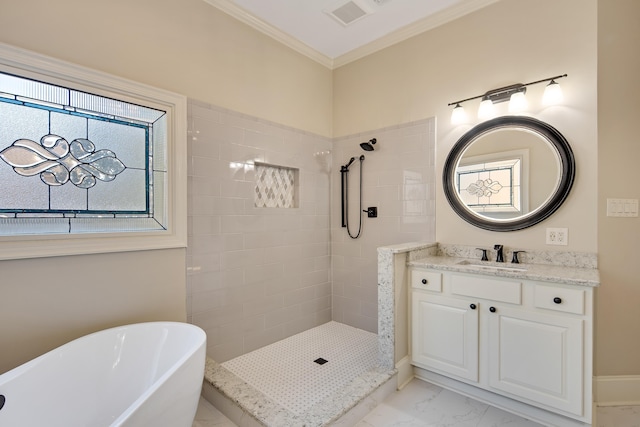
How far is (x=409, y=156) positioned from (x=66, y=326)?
2814 mm

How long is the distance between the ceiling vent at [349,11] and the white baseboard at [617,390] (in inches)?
129

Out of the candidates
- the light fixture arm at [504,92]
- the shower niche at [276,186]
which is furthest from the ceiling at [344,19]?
the shower niche at [276,186]

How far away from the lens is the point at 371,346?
2785 mm

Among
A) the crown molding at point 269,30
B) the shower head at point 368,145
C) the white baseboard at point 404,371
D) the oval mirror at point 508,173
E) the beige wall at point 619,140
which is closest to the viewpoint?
the beige wall at point 619,140

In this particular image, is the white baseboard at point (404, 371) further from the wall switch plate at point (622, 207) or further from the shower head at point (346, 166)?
the shower head at point (346, 166)

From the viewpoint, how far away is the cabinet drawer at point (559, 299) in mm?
1714

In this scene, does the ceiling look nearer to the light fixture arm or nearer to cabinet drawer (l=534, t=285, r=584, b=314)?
the light fixture arm

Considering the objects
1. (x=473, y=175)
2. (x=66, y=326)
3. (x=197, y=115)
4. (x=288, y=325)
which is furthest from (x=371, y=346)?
(x=197, y=115)

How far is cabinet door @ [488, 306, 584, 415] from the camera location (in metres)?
1.71

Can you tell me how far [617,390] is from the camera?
2.11m

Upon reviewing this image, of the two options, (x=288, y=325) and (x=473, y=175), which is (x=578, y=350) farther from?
A: (x=288, y=325)

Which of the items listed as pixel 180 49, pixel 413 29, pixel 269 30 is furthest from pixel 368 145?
pixel 180 49

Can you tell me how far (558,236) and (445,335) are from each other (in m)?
1.05

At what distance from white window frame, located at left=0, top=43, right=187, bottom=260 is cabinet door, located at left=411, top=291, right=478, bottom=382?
185 centimetres
